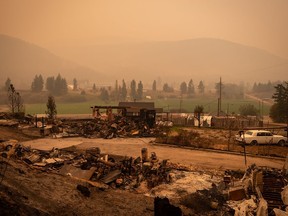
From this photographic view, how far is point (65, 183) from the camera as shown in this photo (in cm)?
1372

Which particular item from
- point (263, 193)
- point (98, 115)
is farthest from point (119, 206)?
→ point (98, 115)

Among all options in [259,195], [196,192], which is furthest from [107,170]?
[259,195]

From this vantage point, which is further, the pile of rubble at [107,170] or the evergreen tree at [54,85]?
the evergreen tree at [54,85]

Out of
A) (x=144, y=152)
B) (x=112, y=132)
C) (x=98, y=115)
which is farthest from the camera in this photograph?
(x=98, y=115)

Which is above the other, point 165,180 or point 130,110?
point 130,110

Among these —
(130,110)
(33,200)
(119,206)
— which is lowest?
(119,206)

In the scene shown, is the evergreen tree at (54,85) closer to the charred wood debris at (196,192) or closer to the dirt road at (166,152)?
the dirt road at (166,152)

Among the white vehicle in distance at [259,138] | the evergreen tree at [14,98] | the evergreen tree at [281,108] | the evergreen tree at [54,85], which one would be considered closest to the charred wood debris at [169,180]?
the white vehicle in distance at [259,138]

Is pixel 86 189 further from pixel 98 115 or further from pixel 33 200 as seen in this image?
pixel 98 115

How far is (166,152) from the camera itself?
24219 mm

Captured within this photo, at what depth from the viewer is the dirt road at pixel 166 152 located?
20203mm

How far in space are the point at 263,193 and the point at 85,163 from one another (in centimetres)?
1057

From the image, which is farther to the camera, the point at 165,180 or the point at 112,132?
the point at 112,132

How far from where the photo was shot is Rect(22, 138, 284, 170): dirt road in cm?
2020
